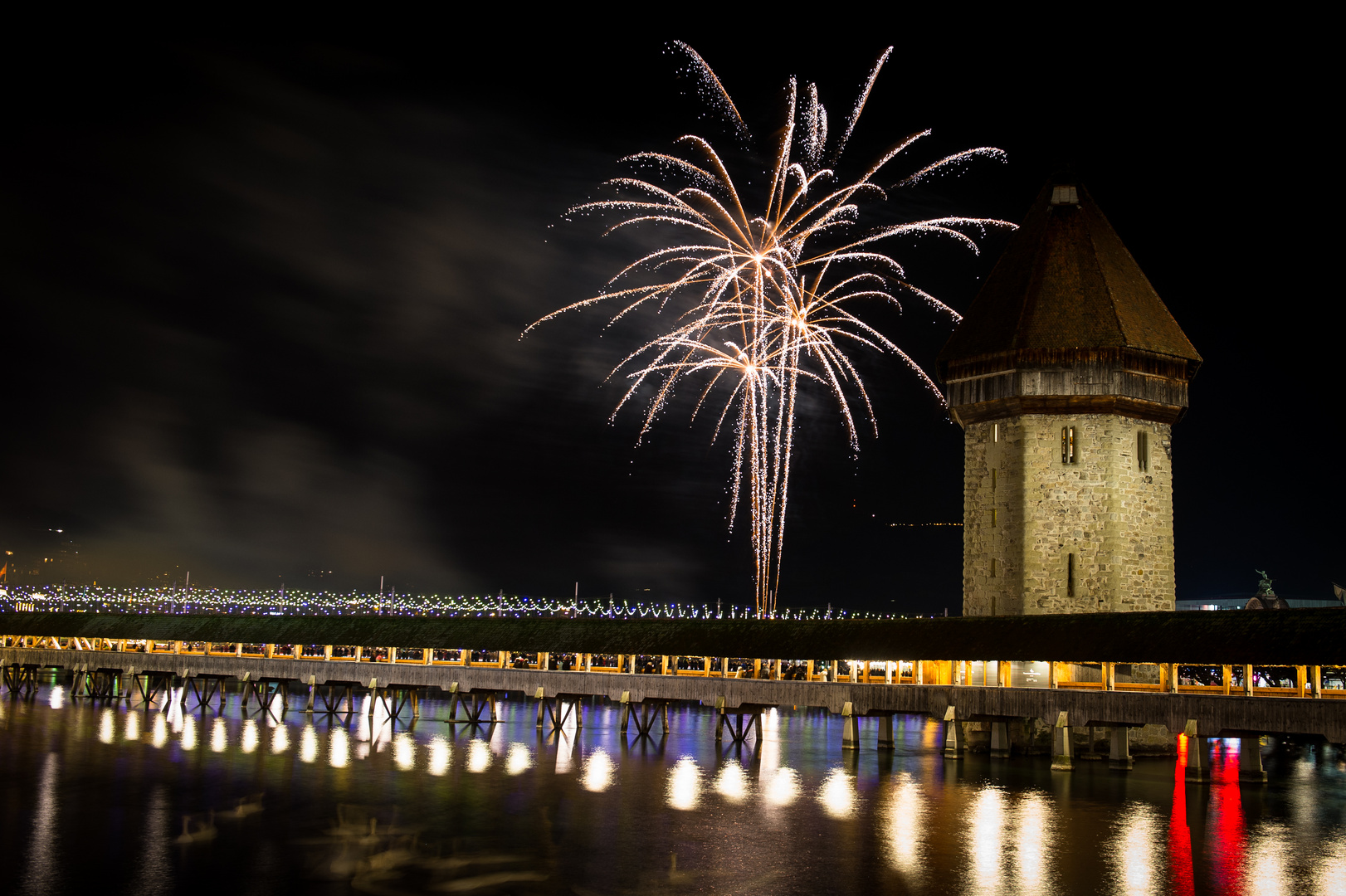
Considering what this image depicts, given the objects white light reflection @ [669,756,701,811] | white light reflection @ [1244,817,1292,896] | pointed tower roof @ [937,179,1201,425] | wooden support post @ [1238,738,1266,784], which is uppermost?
pointed tower roof @ [937,179,1201,425]

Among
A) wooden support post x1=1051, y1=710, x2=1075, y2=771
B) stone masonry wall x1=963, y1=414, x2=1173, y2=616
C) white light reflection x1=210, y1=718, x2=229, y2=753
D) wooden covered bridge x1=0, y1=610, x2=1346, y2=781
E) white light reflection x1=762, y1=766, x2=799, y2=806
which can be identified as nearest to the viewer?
white light reflection x1=762, y1=766, x2=799, y2=806

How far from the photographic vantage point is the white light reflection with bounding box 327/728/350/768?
95.8 feet

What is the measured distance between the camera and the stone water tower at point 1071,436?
3312 cm

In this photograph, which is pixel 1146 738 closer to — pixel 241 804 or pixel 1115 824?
pixel 1115 824

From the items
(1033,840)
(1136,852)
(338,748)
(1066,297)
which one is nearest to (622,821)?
(1033,840)

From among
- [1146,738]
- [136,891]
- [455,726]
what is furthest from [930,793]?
[455,726]

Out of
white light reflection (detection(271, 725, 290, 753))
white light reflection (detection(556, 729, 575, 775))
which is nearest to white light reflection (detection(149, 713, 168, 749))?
white light reflection (detection(271, 725, 290, 753))

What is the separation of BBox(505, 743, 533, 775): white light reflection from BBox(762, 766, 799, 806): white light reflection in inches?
231

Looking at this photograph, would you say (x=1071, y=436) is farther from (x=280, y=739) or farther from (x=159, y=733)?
(x=159, y=733)

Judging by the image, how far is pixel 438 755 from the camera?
3150 centimetres

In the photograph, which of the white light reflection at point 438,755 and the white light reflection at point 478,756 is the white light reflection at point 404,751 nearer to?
the white light reflection at point 438,755

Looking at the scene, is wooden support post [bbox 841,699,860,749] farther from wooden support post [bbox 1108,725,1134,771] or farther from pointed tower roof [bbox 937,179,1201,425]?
pointed tower roof [bbox 937,179,1201,425]

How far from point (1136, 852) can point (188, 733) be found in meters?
28.1

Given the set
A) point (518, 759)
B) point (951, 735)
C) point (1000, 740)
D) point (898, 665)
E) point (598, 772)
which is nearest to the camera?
point (598, 772)
